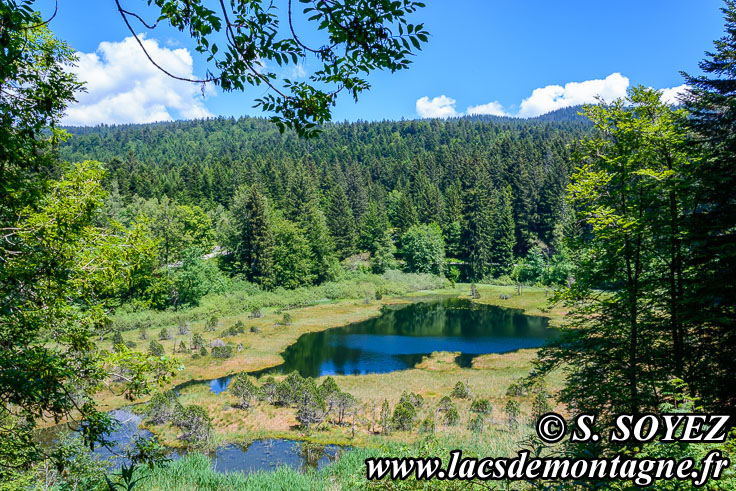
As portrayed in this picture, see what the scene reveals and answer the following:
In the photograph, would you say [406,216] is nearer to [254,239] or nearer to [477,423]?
[254,239]

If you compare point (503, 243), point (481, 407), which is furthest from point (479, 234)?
point (481, 407)

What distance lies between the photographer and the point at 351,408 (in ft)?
60.5

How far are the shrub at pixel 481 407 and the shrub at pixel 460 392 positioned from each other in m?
1.95

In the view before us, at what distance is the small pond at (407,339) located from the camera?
1061 inches

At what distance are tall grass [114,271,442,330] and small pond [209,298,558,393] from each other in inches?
372

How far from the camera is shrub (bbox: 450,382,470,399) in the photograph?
20.1 m

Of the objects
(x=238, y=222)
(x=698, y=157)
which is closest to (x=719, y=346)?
(x=698, y=157)

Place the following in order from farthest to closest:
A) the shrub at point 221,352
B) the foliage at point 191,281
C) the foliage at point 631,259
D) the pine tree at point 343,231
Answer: the pine tree at point 343,231 → the foliage at point 191,281 → the shrub at point 221,352 → the foliage at point 631,259

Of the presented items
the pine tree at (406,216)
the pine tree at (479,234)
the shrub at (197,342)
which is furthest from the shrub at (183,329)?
the pine tree at (406,216)

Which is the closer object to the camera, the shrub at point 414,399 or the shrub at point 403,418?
the shrub at point 403,418

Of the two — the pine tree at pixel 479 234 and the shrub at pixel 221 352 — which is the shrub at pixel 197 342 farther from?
the pine tree at pixel 479 234

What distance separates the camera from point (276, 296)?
4819 centimetres

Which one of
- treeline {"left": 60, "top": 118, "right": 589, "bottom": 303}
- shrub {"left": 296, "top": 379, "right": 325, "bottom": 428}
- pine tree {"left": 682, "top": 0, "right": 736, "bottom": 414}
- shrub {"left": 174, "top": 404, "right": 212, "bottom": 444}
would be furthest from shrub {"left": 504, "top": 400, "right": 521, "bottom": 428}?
treeline {"left": 60, "top": 118, "right": 589, "bottom": 303}

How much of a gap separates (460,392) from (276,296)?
32.5m
